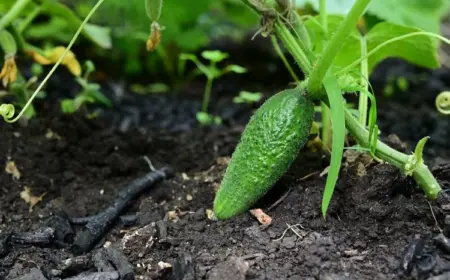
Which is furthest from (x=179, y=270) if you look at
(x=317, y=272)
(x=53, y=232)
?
(x=53, y=232)

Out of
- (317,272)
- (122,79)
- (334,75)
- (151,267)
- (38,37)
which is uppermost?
(334,75)

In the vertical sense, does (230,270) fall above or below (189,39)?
above

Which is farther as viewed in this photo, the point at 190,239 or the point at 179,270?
the point at 190,239

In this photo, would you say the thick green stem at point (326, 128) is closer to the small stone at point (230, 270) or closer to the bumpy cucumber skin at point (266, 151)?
the bumpy cucumber skin at point (266, 151)

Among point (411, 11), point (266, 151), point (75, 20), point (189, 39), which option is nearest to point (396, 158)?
point (266, 151)

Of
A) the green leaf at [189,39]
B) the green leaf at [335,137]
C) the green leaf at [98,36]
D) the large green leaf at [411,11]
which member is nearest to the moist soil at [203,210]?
Answer: the green leaf at [335,137]

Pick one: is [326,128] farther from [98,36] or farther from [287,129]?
[98,36]

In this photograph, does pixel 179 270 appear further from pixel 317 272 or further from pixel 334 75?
pixel 334 75
